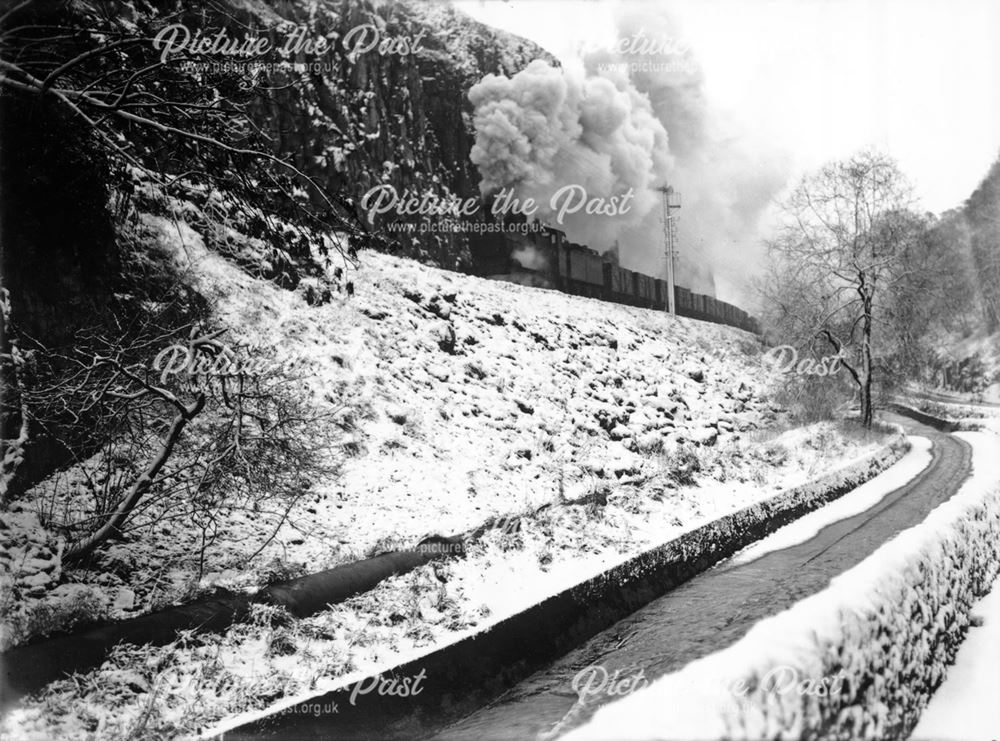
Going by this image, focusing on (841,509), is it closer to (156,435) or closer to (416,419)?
(416,419)

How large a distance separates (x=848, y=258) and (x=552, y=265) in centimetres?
1123

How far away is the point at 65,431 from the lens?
5934 mm

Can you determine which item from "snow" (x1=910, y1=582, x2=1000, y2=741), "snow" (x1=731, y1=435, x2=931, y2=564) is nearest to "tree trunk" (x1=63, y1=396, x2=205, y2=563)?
"snow" (x1=910, y1=582, x2=1000, y2=741)

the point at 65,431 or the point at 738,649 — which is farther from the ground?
the point at 65,431

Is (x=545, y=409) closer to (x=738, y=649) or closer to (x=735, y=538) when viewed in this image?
(x=735, y=538)

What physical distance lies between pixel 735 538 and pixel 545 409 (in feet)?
18.5

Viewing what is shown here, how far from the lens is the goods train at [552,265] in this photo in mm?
24984

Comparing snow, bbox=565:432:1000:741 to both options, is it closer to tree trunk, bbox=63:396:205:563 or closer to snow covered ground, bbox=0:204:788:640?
tree trunk, bbox=63:396:205:563

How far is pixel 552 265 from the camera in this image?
25.4 m

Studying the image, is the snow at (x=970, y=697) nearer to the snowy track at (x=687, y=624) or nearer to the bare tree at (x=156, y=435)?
the snowy track at (x=687, y=624)

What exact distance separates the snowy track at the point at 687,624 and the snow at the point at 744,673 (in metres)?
1.12

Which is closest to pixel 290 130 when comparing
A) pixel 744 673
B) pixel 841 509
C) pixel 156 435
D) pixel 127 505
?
pixel 156 435

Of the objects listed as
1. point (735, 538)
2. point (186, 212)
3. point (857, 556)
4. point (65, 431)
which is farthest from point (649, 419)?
point (65, 431)

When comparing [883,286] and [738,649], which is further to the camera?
[883,286]
